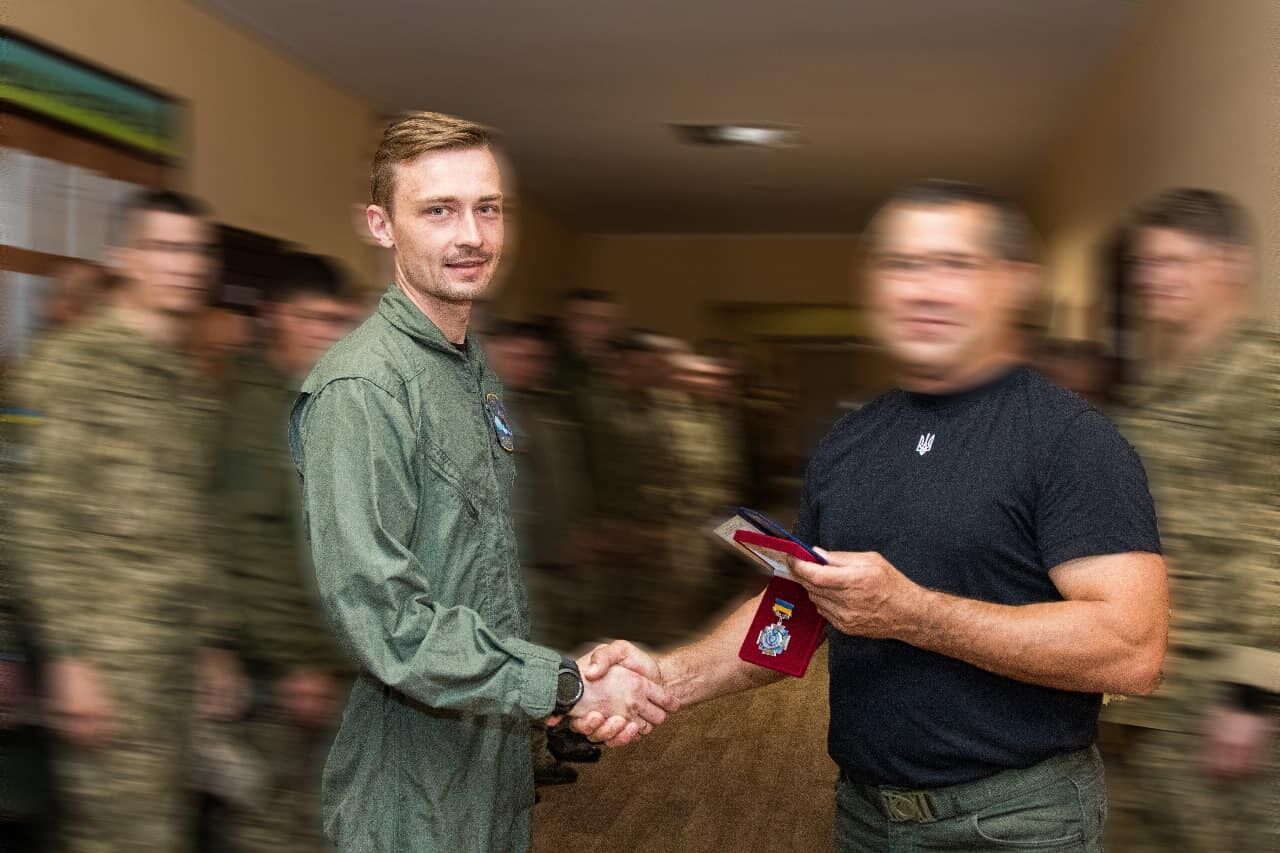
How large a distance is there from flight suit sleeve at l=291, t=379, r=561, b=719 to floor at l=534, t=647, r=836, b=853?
2.54m

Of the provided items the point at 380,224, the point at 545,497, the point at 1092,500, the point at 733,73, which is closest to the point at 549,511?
the point at 545,497

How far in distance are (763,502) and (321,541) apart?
830cm

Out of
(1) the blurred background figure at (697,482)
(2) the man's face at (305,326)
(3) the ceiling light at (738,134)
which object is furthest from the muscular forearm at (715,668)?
(3) the ceiling light at (738,134)

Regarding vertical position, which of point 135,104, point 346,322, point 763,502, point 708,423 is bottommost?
point 763,502

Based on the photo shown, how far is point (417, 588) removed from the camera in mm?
1498

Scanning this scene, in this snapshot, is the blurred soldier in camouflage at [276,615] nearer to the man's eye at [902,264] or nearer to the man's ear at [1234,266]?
the man's eye at [902,264]

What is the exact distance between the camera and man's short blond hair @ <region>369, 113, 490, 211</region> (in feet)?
5.32

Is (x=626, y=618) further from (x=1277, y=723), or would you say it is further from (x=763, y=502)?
(x=763, y=502)

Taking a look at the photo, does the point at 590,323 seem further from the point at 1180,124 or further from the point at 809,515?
the point at 809,515

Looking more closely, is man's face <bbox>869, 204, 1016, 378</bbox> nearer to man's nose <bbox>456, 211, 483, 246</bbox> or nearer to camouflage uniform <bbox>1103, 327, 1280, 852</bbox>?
man's nose <bbox>456, 211, 483, 246</bbox>

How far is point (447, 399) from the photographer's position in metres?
1.61

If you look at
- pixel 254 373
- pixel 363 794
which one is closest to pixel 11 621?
pixel 254 373

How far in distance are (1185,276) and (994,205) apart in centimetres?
96

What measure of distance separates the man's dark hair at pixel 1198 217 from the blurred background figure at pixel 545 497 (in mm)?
2316
